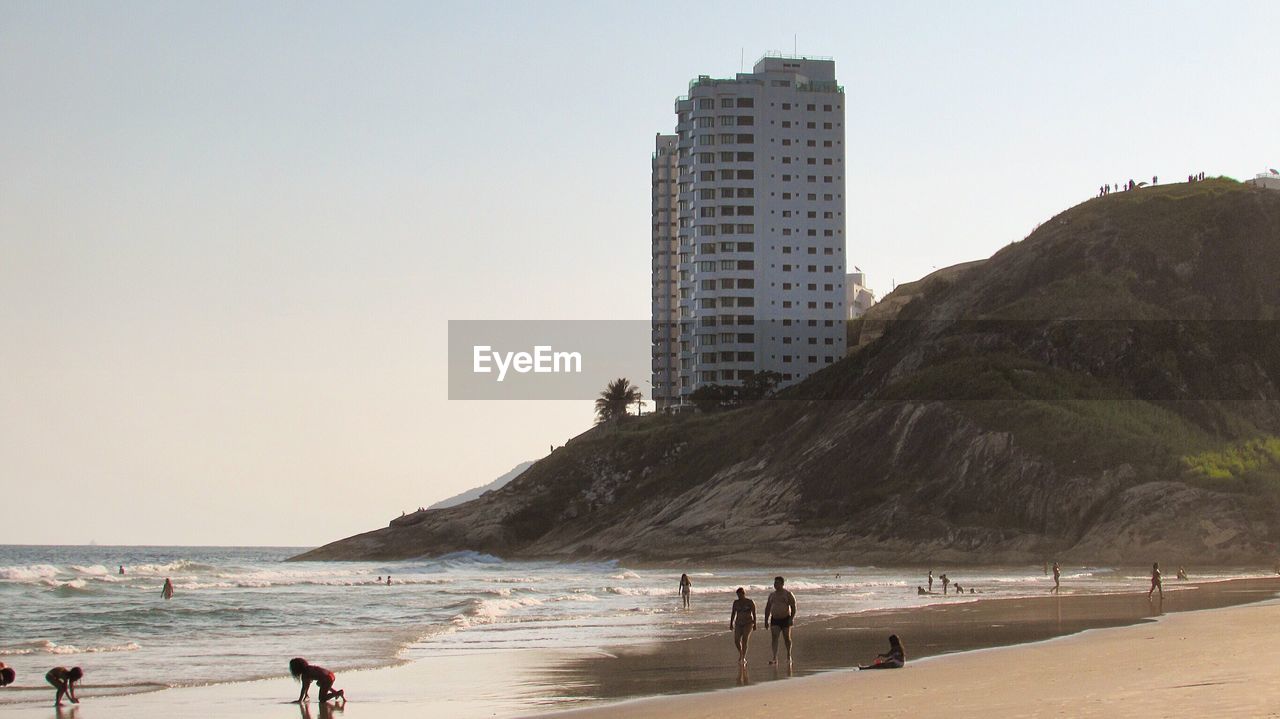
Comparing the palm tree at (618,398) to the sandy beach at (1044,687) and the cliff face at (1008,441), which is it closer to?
the cliff face at (1008,441)

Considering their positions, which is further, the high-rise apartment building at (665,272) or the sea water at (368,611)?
the high-rise apartment building at (665,272)

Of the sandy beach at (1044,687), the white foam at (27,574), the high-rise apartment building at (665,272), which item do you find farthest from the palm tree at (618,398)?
the sandy beach at (1044,687)

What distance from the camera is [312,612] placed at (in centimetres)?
5922

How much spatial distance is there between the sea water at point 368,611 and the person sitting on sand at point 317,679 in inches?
209

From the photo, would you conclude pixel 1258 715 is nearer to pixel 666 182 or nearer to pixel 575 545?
pixel 575 545

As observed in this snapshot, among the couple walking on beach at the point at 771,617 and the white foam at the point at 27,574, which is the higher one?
the couple walking on beach at the point at 771,617

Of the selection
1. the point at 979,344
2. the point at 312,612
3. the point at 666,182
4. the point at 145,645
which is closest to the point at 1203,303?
the point at 979,344

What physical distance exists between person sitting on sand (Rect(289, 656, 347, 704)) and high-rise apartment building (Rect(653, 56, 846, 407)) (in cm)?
12688

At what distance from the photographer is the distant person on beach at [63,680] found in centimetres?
2661

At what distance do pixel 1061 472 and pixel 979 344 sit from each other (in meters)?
24.5

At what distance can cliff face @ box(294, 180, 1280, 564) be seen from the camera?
102625 millimetres

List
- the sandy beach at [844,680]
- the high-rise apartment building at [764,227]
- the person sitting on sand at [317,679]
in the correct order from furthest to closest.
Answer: the high-rise apartment building at [764,227], the person sitting on sand at [317,679], the sandy beach at [844,680]

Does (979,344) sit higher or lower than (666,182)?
lower

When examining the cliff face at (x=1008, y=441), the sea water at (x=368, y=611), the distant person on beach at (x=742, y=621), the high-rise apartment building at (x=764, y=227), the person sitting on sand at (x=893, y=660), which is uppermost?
the high-rise apartment building at (x=764, y=227)
